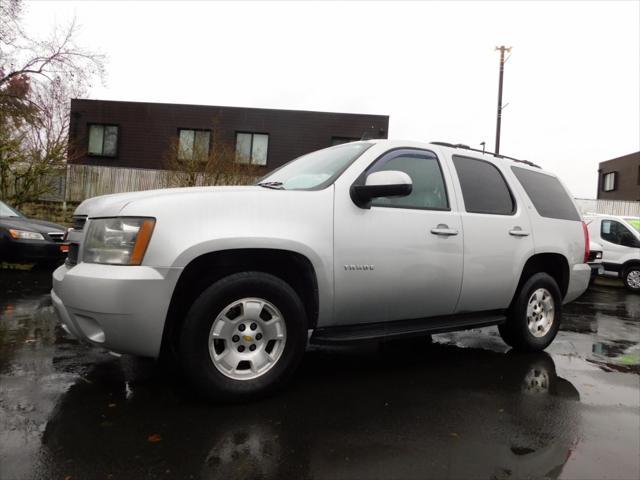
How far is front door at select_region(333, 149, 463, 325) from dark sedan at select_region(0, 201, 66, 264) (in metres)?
6.69

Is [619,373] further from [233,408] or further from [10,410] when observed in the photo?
[10,410]

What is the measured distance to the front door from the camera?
3.29 m

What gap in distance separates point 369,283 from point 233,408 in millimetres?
1226

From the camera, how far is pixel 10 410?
9.24ft

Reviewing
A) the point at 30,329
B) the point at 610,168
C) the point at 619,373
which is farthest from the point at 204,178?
the point at 610,168

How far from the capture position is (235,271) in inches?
121

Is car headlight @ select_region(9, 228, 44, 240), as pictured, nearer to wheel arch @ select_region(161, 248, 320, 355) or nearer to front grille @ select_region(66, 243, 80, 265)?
front grille @ select_region(66, 243, 80, 265)

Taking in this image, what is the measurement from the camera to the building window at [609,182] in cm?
3516

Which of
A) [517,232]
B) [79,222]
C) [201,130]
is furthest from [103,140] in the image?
[517,232]

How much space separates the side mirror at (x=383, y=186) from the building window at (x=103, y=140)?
82.2 feet

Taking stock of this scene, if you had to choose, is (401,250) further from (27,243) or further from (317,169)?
(27,243)

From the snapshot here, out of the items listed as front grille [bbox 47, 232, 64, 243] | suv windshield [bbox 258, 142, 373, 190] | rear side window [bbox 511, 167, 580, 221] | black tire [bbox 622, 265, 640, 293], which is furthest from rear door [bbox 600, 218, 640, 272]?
front grille [bbox 47, 232, 64, 243]

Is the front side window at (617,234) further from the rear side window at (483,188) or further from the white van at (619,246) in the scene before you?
Answer: the rear side window at (483,188)

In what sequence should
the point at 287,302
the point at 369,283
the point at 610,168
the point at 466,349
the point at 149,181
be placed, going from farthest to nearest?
the point at 610,168 < the point at 149,181 < the point at 466,349 < the point at 369,283 < the point at 287,302
